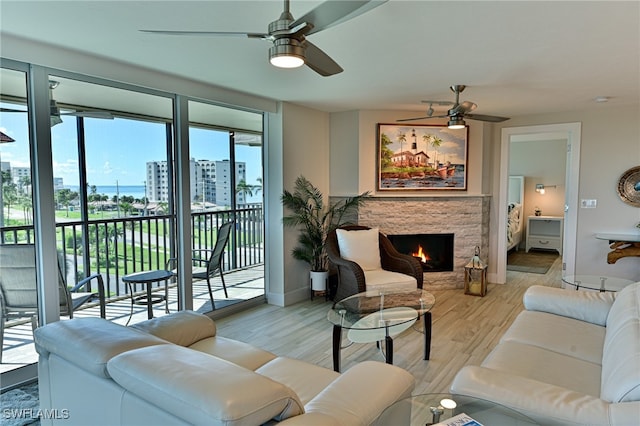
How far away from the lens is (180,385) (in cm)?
122

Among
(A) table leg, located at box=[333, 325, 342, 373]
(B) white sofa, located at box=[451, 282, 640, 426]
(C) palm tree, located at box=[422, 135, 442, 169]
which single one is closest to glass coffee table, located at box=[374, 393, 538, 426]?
(B) white sofa, located at box=[451, 282, 640, 426]

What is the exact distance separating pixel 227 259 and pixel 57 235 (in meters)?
1.92

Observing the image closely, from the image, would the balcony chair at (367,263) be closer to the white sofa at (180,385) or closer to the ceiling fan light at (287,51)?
the white sofa at (180,385)

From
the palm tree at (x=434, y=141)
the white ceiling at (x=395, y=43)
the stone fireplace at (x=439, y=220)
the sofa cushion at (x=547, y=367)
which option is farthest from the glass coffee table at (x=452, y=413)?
the palm tree at (x=434, y=141)

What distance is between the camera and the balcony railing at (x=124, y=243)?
339 centimetres

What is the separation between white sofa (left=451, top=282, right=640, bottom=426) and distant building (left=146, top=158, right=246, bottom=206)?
10.2 ft

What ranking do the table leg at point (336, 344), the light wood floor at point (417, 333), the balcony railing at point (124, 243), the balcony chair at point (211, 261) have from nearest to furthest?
1. the table leg at point (336, 344)
2. the light wood floor at point (417, 333)
3. the balcony railing at point (124, 243)
4. the balcony chair at point (211, 261)

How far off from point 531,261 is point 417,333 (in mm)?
4492

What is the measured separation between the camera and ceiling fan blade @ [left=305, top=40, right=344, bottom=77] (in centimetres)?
201

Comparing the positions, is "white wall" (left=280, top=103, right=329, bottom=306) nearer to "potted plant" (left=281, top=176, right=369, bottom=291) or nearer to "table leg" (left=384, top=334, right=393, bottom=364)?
"potted plant" (left=281, top=176, right=369, bottom=291)

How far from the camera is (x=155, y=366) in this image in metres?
1.34

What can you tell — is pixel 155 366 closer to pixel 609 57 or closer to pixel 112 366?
pixel 112 366

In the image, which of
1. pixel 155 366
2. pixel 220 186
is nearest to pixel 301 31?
pixel 155 366

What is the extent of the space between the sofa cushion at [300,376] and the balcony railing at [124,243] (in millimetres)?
2138
